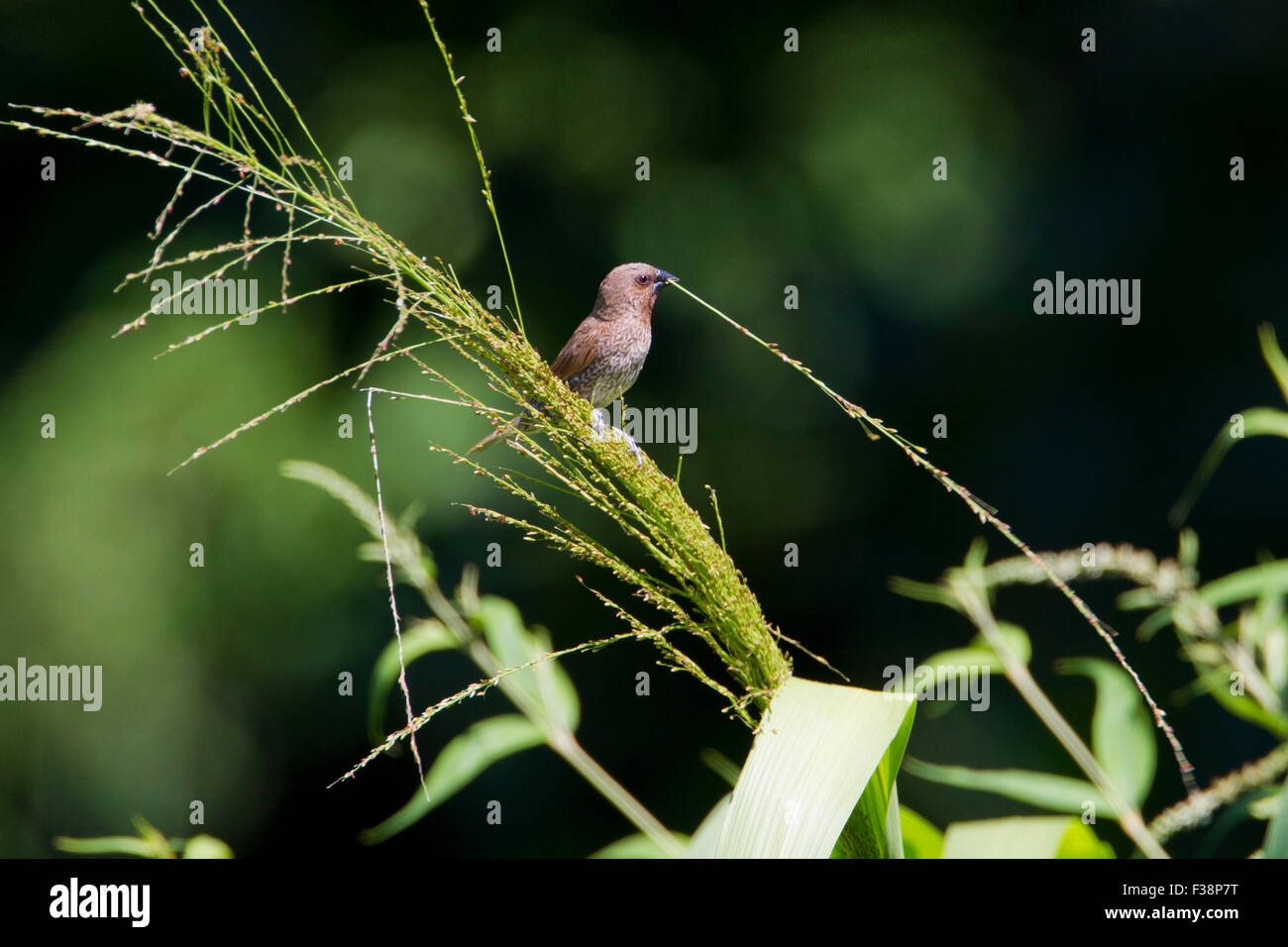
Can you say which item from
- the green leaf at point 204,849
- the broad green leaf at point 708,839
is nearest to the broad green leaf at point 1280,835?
the broad green leaf at point 708,839

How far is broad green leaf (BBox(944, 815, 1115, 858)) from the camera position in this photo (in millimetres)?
1097

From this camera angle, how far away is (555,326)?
2.87m

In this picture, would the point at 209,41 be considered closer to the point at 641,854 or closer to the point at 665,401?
the point at 641,854

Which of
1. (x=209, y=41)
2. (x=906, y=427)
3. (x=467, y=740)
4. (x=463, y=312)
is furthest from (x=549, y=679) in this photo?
(x=906, y=427)

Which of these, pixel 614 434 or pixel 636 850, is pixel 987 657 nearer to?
pixel 636 850

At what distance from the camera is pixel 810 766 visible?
2.97ft

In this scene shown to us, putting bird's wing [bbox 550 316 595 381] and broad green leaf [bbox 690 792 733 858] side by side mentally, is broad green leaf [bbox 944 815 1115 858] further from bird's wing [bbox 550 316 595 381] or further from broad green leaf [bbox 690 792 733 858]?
bird's wing [bbox 550 316 595 381]

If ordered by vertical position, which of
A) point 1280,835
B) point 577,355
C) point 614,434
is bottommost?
point 1280,835

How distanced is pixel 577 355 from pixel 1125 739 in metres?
0.91

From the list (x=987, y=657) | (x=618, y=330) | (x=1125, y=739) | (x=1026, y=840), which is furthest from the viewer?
(x=618, y=330)

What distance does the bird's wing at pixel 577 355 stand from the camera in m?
1.59

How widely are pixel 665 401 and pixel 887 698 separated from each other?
211cm

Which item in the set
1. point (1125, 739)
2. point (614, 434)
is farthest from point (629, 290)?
point (1125, 739)

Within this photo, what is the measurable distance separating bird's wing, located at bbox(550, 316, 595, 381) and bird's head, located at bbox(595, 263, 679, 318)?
4 centimetres
